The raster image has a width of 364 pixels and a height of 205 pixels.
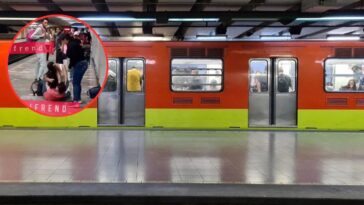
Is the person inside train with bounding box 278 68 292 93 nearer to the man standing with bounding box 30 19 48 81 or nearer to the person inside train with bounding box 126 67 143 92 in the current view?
the person inside train with bounding box 126 67 143 92

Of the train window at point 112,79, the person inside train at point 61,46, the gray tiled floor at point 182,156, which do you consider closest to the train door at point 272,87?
the gray tiled floor at point 182,156

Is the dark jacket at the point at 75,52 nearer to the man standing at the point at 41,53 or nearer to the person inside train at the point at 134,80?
the man standing at the point at 41,53

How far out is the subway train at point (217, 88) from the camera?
12641 mm

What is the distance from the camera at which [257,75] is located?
504 inches

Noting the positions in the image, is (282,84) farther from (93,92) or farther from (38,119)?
(93,92)

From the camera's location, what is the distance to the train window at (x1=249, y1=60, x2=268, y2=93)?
12773mm

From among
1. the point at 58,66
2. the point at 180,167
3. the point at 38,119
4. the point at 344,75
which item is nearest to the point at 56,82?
the point at 58,66

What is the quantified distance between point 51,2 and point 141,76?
3.20 m

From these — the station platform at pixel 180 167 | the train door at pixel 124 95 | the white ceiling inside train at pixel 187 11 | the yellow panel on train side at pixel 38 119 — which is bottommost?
the station platform at pixel 180 167

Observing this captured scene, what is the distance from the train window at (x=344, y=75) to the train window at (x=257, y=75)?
1774mm

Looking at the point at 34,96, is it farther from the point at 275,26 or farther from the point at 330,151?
the point at 275,26

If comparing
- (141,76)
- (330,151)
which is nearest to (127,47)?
(141,76)


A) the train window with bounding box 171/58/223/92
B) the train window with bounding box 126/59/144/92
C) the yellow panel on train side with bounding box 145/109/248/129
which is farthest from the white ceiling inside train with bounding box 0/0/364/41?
the yellow panel on train side with bounding box 145/109/248/129

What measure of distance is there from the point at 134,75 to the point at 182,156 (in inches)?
182
